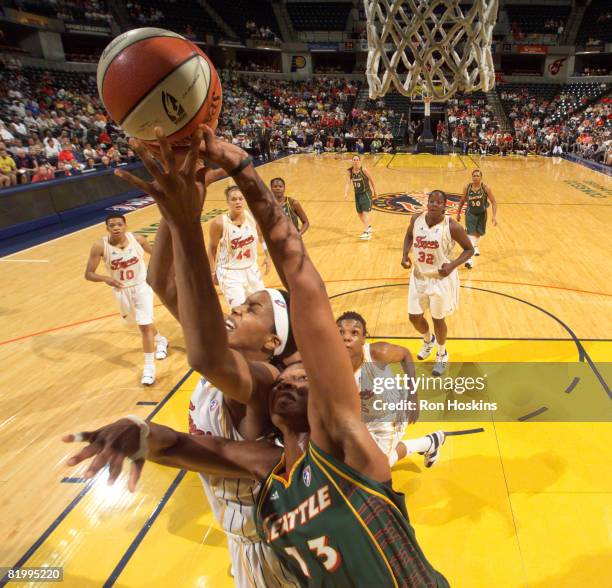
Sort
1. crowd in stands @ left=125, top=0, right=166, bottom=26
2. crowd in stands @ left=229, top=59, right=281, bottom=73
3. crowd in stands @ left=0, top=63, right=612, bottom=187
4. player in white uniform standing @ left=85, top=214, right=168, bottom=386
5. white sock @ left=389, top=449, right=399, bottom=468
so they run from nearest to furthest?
white sock @ left=389, top=449, right=399, bottom=468 → player in white uniform standing @ left=85, top=214, right=168, bottom=386 → crowd in stands @ left=0, top=63, right=612, bottom=187 → crowd in stands @ left=125, top=0, right=166, bottom=26 → crowd in stands @ left=229, top=59, right=281, bottom=73

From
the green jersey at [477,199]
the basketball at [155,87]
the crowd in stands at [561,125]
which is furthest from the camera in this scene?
the crowd in stands at [561,125]

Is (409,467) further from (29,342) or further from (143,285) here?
(29,342)

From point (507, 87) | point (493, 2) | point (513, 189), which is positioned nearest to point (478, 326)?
point (493, 2)

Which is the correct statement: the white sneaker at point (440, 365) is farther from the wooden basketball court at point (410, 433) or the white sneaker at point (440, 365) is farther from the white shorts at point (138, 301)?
the white shorts at point (138, 301)

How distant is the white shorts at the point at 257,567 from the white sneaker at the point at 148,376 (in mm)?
3149

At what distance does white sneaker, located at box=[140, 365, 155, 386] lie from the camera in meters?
4.94

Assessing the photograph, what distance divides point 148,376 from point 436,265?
3.09m

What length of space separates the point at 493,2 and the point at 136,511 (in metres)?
5.21

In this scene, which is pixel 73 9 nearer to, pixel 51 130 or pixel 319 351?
pixel 51 130

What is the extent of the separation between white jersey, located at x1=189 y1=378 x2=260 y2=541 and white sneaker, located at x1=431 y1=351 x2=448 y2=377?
128 inches

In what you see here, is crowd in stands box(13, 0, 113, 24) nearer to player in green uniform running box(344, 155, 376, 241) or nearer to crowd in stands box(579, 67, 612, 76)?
player in green uniform running box(344, 155, 376, 241)

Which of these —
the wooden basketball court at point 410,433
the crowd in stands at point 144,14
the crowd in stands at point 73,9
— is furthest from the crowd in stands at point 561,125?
the crowd in stands at point 73,9

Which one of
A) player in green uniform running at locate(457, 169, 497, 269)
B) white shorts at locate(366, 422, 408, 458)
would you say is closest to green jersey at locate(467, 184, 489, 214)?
player in green uniform running at locate(457, 169, 497, 269)

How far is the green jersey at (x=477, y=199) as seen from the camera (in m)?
7.93
